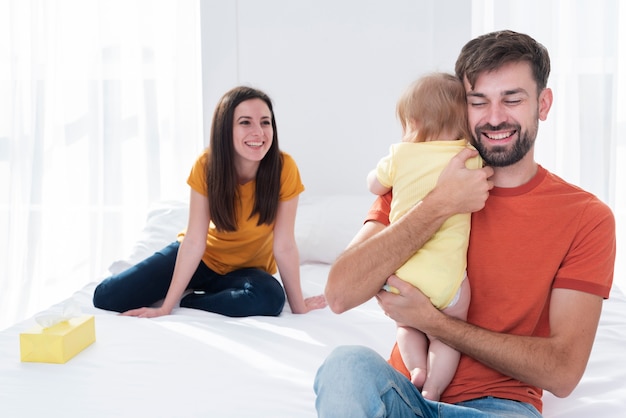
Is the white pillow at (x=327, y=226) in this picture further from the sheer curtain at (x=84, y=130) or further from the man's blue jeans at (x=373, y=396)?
the man's blue jeans at (x=373, y=396)

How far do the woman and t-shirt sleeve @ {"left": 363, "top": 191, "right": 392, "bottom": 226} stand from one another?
788 mm

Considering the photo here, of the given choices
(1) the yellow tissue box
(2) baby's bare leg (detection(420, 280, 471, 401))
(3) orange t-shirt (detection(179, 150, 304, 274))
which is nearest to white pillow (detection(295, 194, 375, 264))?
(3) orange t-shirt (detection(179, 150, 304, 274))

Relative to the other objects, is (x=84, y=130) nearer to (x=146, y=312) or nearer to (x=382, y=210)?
(x=146, y=312)

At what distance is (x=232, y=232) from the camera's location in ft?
8.16

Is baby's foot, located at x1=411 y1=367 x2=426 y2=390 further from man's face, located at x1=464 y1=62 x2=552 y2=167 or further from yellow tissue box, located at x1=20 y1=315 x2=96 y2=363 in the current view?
yellow tissue box, located at x1=20 y1=315 x2=96 y2=363

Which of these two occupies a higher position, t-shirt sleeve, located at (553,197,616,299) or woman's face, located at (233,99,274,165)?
woman's face, located at (233,99,274,165)

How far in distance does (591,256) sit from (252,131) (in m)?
1.33

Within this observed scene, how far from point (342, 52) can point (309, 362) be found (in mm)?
2023

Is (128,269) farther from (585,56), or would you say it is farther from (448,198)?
(585,56)

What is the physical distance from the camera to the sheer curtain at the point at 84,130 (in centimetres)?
360

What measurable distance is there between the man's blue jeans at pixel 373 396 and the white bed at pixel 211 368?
0.76ft

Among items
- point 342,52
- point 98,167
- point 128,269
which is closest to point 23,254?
point 98,167

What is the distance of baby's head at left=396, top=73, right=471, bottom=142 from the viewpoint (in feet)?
4.98

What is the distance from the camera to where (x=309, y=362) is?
1.79m
